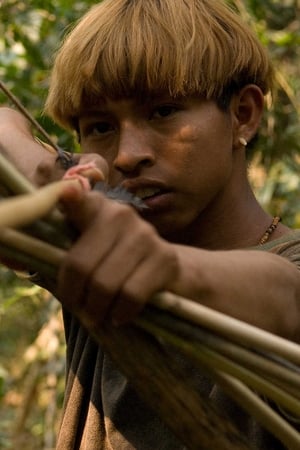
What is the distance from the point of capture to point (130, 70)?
139 centimetres

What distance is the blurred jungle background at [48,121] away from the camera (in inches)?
103

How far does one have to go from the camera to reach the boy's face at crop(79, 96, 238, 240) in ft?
4.60

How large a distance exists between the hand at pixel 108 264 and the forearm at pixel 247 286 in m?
0.07

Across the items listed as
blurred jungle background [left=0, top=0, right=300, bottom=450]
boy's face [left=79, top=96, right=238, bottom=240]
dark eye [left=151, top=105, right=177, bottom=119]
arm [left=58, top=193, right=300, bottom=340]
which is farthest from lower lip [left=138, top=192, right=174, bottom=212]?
blurred jungle background [left=0, top=0, right=300, bottom=450]

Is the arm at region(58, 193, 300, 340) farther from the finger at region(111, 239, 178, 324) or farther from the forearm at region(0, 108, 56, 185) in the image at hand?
the forearm at region(0, 108, 56, 185)

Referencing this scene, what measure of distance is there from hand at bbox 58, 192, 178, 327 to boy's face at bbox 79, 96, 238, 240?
561 millimetres

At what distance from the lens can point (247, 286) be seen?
1009 millimetres

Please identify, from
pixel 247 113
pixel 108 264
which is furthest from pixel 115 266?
pixel 247 113

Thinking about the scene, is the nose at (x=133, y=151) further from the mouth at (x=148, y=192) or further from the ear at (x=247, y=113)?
the ear at (x=247, y=113)

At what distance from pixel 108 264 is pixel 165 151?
63 cm

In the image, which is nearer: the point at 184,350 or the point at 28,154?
the point at 184,350

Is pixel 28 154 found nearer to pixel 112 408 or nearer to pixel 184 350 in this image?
pixel 112 408

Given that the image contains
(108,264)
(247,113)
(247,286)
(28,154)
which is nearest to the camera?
(108,264)

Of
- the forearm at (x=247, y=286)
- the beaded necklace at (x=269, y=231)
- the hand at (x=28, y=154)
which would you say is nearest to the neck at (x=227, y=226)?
the beaded necklace at (x=269, y=231)
